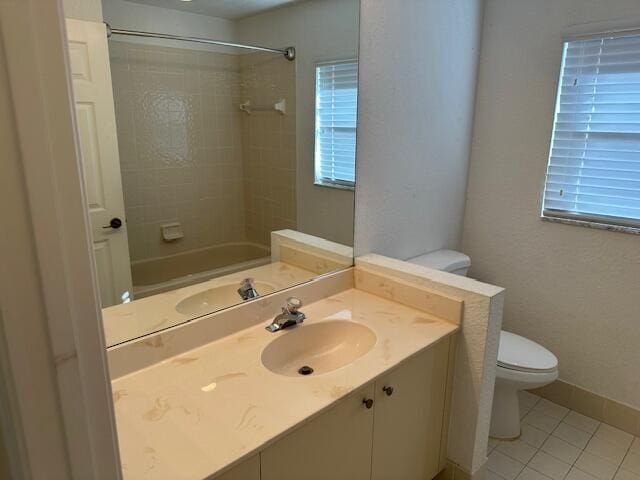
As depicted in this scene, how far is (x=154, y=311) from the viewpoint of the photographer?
1.40m

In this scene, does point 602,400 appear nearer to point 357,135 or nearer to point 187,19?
point 357,135

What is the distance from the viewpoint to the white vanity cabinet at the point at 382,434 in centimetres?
114

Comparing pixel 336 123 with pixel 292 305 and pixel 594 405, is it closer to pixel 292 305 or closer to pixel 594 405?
pixel 292 305

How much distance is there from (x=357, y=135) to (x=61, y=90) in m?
1.55

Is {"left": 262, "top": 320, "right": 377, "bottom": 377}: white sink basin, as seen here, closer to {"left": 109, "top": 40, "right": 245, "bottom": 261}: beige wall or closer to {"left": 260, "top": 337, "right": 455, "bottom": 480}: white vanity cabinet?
{"left": 260, "top": 337, "right": 455, "bottom": 480}: white vanity cabinet

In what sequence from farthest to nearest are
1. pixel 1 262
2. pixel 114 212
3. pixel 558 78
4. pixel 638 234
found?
pixel 558 78 < pixel 638 234 < pixel 114 212 < pixel 1 262

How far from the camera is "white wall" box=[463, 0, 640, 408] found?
2.13 meters

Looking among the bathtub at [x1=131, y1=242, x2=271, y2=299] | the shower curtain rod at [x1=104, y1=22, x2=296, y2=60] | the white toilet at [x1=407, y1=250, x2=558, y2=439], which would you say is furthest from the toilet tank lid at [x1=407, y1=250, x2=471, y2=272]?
the shower curtain rod at [x1=104, y1=22, x2=296, y2=60]

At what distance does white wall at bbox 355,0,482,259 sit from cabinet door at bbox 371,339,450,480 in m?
0.63

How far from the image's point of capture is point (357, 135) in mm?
1875

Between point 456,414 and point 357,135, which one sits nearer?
point 456,414

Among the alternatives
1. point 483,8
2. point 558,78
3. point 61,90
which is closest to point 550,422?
point 558,78

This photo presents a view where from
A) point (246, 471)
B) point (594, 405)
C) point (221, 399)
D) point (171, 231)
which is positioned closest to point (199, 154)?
point (171, 231)

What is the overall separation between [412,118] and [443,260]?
29.7 inches
